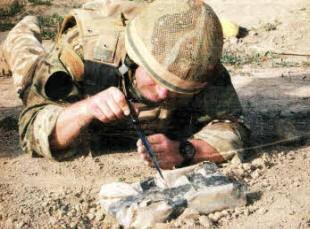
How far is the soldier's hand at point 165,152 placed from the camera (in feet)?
10.4

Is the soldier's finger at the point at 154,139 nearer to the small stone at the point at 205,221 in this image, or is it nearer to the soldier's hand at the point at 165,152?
the soldier's hand at the point at 165,152

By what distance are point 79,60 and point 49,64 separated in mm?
219

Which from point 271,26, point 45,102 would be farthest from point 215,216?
point 271,26

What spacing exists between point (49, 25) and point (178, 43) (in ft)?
23.0

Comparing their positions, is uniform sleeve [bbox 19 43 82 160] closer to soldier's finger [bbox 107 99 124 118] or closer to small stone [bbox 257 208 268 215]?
soldier's finger [bbox 107 99 124 118]

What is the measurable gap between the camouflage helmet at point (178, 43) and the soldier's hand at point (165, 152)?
1.25 ft

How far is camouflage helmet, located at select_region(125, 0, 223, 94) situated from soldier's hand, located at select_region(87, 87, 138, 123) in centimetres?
41

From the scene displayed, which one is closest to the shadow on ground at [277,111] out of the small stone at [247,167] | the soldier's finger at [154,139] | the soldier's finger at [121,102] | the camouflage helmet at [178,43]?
the small stone at [247,167]

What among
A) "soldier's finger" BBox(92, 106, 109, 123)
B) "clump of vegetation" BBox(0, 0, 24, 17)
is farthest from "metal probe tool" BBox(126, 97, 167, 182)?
"clump of vegetation" BBox(0, 0, 24, 17)

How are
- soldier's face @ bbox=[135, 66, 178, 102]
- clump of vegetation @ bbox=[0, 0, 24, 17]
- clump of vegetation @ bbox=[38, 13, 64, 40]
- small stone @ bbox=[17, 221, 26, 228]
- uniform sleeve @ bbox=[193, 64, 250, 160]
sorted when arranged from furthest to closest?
clump of vegetation @ bbox=[0, 0, 24, 17] < clump of vegetation @ bbox=[38, 13, 64, 40] < uniform sleeve @ bbox=[193, 64, 250, 160] < soldier's face @ bbox=[135, 66, 178, 102] < small stone @ bbox=[17, 221, 26, 228]

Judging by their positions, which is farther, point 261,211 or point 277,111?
point 277,111

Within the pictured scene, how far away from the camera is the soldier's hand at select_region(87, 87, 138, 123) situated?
2.67 meters

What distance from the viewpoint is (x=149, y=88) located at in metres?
3.15

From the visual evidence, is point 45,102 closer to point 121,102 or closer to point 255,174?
point 121,102
